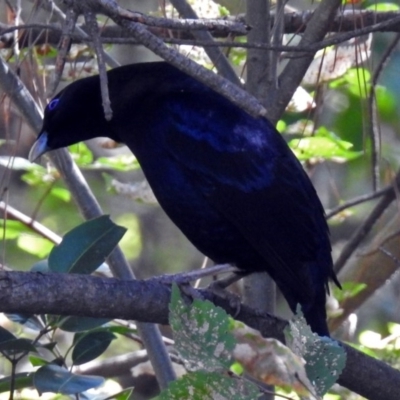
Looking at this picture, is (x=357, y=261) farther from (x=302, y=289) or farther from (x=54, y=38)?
(x=54, y=38)

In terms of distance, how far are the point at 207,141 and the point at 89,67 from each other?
32.1 inches

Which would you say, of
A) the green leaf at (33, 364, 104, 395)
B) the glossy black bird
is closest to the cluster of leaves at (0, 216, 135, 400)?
the green leaf at (33, 364, 104, 395)

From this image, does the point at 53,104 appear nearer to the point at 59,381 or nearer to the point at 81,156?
the point at 81,156

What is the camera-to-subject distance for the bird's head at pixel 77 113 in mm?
3520

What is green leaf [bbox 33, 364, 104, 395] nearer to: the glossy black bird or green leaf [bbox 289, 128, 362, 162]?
the glossy black bird

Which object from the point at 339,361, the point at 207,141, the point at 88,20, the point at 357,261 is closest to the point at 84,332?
the point at 207,141

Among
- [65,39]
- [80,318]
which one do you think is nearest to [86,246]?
[80,318]

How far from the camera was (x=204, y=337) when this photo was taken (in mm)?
1276

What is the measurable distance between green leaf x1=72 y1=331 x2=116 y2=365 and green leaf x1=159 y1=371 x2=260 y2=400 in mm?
1408

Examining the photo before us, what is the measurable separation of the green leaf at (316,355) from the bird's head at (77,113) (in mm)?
2269

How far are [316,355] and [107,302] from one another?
39.7 inches

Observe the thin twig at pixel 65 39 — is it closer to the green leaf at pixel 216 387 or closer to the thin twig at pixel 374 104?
the green leaf at pixel 216 387

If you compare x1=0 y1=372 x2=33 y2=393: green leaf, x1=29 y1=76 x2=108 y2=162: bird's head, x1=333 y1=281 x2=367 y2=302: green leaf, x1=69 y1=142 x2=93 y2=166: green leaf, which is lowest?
x1=333 y1=281 x2=367 y2=302: green leaf

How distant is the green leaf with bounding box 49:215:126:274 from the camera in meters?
2.64
